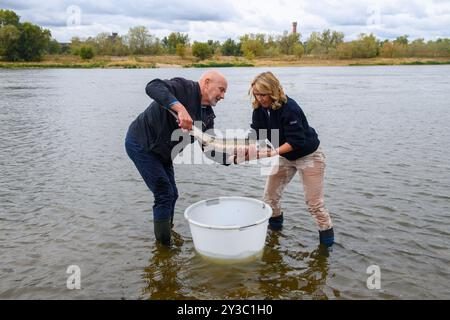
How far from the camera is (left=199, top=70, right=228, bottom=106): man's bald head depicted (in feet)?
16.9

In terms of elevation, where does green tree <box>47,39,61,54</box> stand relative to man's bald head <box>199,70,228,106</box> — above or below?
above

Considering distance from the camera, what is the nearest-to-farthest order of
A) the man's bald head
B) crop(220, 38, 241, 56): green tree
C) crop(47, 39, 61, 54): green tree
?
the man's bald head < crop(47, 39, 61, 54): green tree < crop(220, 38, 241, 56): green tree

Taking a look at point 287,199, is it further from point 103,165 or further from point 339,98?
point 339,98

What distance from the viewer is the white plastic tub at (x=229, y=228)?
477 cm

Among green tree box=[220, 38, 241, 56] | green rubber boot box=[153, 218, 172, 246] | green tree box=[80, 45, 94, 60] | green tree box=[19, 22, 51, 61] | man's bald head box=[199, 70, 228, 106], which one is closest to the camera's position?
man's bald head box=[199, 70, 228, 106]

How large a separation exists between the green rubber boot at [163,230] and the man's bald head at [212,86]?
5.35 feet

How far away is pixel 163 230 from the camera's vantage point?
559cm

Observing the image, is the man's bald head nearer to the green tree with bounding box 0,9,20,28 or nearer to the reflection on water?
the reflection on water

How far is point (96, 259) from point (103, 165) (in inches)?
212

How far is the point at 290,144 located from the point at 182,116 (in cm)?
131

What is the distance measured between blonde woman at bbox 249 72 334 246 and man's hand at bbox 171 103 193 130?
86 centimetres

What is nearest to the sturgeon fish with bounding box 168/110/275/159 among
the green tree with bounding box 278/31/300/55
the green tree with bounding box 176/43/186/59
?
the green tree with bounding box 176/43/186/59

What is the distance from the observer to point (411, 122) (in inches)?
635
